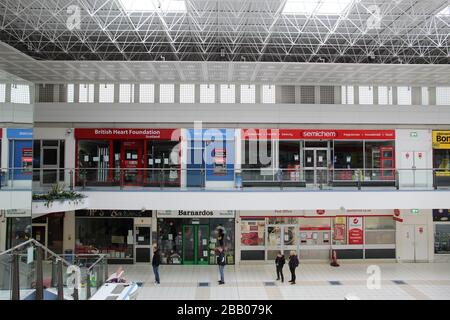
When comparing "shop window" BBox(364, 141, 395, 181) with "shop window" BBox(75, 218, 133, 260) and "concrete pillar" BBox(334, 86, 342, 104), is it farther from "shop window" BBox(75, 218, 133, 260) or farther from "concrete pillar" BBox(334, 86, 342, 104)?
"shop window" BBox(75, 218, 133, 260)

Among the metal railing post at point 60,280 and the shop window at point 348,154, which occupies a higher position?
the shop window at point 348,154

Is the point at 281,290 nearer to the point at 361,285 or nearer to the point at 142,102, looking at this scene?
the point at 361,285

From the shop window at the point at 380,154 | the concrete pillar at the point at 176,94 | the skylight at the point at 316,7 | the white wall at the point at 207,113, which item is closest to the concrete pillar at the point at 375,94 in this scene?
the white wall at the point at 207,113

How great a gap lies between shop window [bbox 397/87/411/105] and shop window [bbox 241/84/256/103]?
6.32m

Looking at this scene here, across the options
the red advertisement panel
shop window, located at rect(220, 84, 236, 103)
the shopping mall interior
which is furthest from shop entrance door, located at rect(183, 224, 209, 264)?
shop window, located at rect(220, 84, 236, 103)

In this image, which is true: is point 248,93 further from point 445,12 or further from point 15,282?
point 15,282

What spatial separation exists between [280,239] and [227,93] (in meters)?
6.54

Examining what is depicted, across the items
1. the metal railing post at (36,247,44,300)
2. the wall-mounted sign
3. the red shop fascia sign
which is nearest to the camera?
the metal railing post at (36,247,44,300)

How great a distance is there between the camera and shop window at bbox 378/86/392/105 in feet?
59.1

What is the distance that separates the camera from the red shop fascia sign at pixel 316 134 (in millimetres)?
17500

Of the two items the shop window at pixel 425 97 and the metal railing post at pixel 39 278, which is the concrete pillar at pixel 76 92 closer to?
the metal railing post at pixel 39 278

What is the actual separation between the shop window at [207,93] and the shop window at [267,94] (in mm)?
2100

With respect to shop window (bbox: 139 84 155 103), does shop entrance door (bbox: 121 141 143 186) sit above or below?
below
